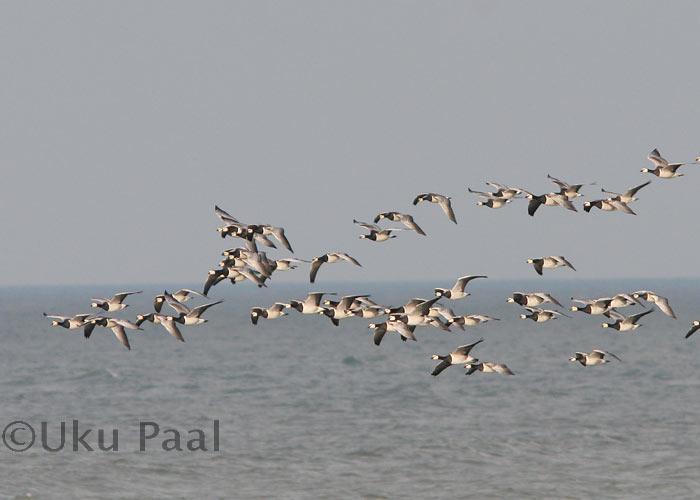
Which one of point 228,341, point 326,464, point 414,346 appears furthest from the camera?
point 228,341

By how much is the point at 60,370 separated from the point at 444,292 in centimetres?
10463

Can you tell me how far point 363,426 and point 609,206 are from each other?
42929mm

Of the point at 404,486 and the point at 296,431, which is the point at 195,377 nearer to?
the point at 296,431

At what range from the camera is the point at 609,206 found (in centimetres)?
3247

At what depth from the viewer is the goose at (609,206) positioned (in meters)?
32.3

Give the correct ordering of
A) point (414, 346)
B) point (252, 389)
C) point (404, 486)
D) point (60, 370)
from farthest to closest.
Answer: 1. point (414, 346)
2. point (60, 370)
3. point (252, 389)
4. point (404, 486)

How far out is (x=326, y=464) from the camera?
5772cm

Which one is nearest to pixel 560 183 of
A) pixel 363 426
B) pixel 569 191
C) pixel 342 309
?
pixel 569 191

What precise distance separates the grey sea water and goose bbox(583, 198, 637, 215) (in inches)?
896

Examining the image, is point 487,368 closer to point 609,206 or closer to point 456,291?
point 456,291

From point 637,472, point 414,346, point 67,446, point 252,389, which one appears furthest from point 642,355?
point 67,446

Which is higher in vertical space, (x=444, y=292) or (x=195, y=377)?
(x=444, y=292)

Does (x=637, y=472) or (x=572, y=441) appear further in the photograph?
(x=572, y=441)

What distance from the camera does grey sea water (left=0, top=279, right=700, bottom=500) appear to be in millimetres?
53053
